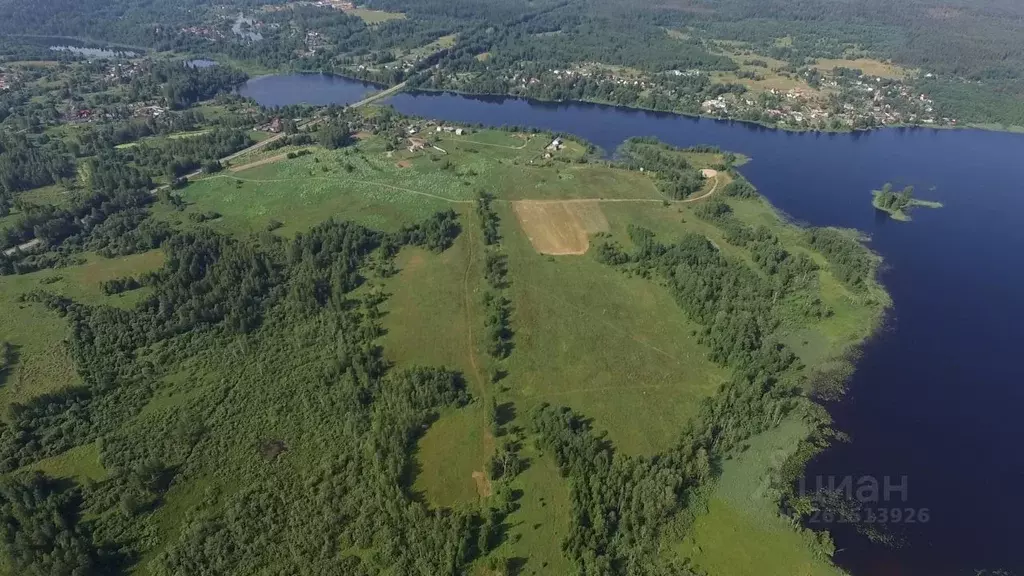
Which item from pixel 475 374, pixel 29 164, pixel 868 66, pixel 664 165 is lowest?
pixel 475 374

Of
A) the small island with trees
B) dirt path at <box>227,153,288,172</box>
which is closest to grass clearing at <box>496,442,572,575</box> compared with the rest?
the small island with trees

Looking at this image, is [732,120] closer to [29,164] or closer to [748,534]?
[748,534]

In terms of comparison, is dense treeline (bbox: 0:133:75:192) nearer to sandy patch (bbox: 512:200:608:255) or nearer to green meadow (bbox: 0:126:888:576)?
green meadow (bbox: 0:126:888:576)

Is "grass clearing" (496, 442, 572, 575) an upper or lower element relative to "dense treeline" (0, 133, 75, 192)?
lower

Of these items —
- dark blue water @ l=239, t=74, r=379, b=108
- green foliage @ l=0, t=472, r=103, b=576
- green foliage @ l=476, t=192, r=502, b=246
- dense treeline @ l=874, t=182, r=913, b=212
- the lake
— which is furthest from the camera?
dark blue water @ l=239, t=74, r=379, b=108

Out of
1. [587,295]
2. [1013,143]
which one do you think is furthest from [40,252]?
[1013,143]

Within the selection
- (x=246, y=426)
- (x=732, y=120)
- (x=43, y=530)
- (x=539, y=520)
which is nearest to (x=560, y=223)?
(x=539, y=520)
